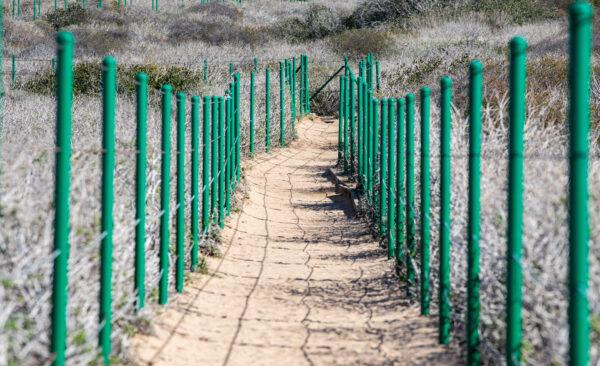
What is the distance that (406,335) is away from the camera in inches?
210

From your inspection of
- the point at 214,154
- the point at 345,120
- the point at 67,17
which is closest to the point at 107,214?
the point at 214,154

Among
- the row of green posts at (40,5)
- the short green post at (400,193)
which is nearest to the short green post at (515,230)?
the short green post at (400,193)

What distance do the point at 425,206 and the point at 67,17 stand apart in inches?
1327

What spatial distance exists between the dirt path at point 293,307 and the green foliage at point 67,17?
92.8ft

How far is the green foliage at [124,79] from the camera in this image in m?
18.9

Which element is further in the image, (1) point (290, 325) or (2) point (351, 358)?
(1) point (290, 325)

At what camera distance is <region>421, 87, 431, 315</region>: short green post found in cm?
560

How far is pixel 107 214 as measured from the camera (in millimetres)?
4215

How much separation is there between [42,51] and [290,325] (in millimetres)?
25252

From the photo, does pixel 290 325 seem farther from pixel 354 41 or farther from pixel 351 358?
pixel 354 41

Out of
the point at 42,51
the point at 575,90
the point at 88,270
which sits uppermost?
the point at 42,51

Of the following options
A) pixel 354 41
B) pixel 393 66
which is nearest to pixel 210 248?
pixel 393 66

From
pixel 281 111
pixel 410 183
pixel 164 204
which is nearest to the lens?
pixel 164 204

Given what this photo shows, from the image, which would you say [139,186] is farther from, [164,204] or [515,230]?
[515,230]
